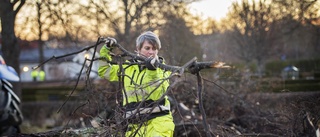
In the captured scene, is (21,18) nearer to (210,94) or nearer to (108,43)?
(210,94)

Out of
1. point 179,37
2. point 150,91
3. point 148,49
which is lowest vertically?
point 150,91

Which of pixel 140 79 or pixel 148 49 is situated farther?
pixel 148 49

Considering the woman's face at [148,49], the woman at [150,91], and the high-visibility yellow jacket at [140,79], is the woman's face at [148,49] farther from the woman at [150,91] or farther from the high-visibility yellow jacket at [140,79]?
the high-visibility yellow jacket at [140,79]

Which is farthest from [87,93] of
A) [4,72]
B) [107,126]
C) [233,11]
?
[233,11]

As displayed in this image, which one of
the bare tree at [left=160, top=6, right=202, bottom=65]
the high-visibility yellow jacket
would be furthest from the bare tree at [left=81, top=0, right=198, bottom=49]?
the high-visibility yellow jacket

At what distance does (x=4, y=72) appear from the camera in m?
6.73

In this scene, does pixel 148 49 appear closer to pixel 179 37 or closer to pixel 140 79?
pixel 140 79

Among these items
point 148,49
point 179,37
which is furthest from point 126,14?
point 148,49

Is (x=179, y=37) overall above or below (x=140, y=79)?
above

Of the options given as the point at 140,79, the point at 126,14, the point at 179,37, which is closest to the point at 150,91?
the point at 140,79

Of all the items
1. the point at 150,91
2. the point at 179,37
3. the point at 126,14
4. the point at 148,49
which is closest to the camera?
the point at 150,91

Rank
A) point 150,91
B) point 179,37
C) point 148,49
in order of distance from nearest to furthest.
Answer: point 150,91, point 148,49, point 179,37

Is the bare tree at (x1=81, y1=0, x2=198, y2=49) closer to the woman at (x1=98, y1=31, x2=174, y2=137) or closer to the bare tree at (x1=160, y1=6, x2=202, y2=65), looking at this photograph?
the bare tree at (x1=160, y1=6, x2=202, y2=65)

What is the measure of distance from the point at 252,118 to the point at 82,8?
19.0 feet
